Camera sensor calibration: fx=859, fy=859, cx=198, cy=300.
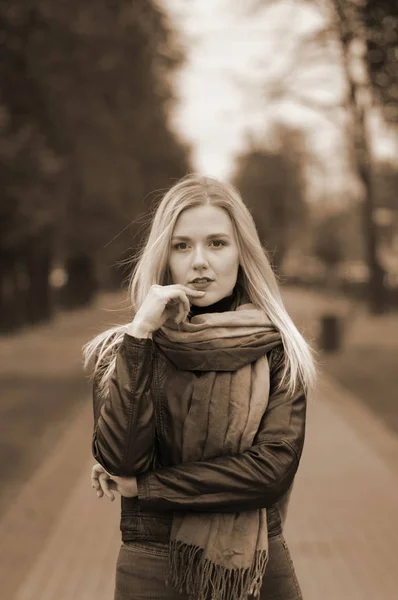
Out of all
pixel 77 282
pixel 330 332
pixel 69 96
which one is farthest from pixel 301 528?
pixel 77 282

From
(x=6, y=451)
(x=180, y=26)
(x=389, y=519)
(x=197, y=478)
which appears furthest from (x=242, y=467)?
(x=180, y=26)

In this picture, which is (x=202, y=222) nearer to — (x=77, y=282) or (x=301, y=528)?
(x=301, y=528)

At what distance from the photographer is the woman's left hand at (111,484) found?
2.11m

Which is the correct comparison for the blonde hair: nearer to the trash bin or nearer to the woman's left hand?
the woman's left hand

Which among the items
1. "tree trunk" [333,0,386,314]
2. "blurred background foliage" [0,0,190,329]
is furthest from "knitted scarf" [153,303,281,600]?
"tree trunk" [333,0,386,314]

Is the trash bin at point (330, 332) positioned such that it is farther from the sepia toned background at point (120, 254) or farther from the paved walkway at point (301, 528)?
the paved walkway at point (301, 528)

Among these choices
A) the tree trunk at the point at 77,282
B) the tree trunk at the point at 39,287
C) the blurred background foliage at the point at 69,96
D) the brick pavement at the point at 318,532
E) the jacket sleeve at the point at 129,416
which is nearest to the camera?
the jacket sleeve at the point at 129,416

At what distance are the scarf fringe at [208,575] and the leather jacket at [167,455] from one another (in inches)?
3.1

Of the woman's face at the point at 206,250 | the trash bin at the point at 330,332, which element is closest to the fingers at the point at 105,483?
the woman's face at the point at 206,250

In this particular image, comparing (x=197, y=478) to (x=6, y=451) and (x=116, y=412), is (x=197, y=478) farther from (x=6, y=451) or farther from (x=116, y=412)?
(x=6, y=451)

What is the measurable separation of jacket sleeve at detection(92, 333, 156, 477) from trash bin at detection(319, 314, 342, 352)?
17399mm

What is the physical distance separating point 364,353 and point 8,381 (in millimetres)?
8629

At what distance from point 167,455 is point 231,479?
194 millimetres

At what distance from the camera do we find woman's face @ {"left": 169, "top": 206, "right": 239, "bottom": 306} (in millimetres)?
2246
